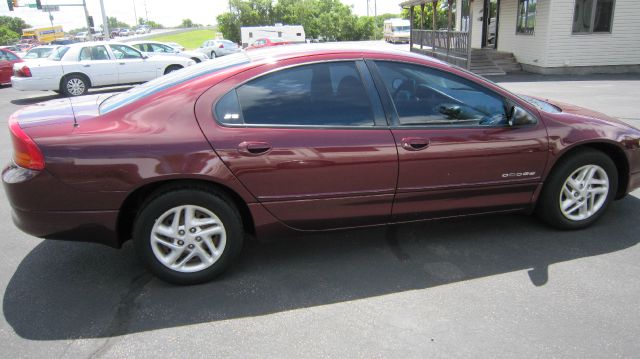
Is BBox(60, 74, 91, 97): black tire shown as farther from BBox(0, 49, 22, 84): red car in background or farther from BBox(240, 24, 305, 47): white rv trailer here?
BBox(240, 24, 305, 47): white rv trailer

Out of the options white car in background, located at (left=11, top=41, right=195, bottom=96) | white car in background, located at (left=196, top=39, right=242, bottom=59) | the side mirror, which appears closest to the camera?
the side mirror

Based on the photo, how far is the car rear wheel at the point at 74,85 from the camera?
13.2 meters

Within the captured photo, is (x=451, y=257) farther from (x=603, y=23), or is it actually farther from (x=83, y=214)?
(x=603, y=23)

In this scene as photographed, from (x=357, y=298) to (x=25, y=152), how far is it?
227 centimetres

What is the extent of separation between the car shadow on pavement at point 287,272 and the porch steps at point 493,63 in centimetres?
1399

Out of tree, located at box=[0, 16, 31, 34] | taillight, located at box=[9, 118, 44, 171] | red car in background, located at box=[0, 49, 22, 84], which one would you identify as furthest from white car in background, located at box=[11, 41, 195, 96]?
tree, located at box=[0, 16, 31, 34]

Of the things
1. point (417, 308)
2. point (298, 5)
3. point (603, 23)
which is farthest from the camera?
point (298, 5)

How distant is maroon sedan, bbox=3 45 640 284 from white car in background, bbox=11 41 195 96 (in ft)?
36.1

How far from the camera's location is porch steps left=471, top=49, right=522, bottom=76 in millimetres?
17062

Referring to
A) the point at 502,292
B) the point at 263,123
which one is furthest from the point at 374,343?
the point at 263,123

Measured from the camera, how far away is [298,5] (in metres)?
58.3

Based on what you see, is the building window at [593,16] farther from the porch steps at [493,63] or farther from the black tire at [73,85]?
the black tire at [73,85]

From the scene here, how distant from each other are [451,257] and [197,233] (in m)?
1.86

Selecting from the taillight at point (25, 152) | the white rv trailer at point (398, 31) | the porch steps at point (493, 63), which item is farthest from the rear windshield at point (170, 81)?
the white rv trailer at point (398, 31)
